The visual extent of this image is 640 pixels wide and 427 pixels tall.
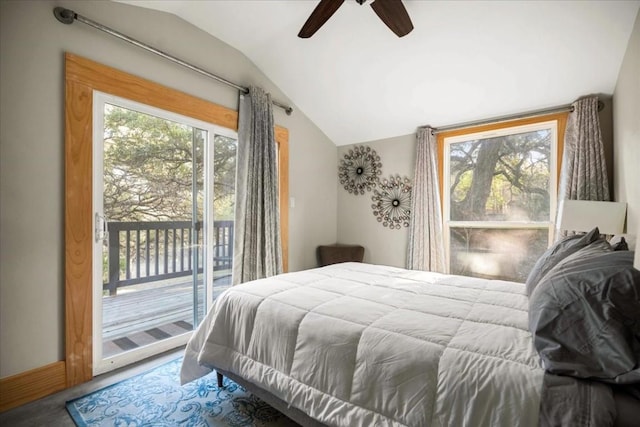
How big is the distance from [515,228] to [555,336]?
8.67ft

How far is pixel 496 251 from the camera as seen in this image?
11.0ft

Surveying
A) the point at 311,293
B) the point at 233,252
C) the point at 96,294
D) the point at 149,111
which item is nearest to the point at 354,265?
the point at 311,293

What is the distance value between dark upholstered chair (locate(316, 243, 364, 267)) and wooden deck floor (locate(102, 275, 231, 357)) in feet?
4.56

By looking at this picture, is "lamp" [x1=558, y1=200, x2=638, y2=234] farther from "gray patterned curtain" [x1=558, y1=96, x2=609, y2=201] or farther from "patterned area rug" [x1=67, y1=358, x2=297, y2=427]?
"patterned area rug" [x1=67, y1=358, x2=297, y2=427]

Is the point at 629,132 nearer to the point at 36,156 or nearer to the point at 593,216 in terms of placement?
the point at 593,216

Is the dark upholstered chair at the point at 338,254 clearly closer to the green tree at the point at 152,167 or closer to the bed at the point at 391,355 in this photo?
the green tree at the point at 152,167

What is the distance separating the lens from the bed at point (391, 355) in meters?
0.92

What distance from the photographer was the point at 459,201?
359 cm

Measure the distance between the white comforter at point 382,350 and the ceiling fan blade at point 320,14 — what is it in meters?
1.74

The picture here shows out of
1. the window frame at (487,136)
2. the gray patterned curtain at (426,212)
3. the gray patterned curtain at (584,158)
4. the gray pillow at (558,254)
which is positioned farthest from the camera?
the gray patterned curtain at (426,212)

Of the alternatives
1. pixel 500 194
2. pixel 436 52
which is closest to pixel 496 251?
pixel 500 194

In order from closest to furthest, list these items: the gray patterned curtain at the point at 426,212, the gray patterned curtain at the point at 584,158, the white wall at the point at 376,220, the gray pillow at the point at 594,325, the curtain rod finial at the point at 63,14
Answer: the gray pillow at the point at 594,325 → the curtain rod finial at the point at 63,14 → the gray patterned curtain at the point at 584,158 → the gray patterned curtain at the point at 426,212 → the white wall at the point at 376,220

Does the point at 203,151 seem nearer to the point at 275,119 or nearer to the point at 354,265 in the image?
the point at 275,119

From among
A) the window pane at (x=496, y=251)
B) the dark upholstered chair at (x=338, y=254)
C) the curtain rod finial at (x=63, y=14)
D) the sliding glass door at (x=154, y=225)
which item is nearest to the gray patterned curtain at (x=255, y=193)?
the sliding glass door at (x=154, y=225)
